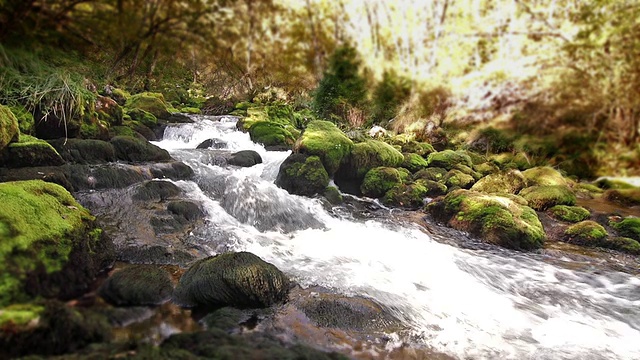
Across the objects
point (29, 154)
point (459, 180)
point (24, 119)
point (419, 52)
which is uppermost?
point (419, 52)

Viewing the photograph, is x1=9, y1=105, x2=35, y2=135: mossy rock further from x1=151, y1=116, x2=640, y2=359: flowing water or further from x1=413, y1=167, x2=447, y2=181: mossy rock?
x1=413, y1=167, x2=447, y2=181: mossy rock

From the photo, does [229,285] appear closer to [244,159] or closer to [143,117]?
[244,159]

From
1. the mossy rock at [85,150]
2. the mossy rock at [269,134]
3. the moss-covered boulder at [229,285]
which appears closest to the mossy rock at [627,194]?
the moss-covered boulder at [229,285]

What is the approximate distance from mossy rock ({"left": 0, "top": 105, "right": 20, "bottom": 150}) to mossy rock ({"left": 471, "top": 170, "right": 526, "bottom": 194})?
42.3 ft

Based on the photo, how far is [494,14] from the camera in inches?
64.3

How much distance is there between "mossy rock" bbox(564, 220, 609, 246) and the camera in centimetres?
873

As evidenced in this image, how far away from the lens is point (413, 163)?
14.3 meters

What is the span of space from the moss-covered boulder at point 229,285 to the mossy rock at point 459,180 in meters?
10.0

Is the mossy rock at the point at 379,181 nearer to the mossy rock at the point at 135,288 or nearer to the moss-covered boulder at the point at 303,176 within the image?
the moss-covered boulder at the point at 303,176

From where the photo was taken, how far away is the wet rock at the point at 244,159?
1290cm

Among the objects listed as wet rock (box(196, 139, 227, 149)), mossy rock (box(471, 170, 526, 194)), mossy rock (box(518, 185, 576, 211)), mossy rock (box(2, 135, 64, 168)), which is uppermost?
mossy rock (box(2, 135, 64, 168))

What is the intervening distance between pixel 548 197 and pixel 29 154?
555 inches

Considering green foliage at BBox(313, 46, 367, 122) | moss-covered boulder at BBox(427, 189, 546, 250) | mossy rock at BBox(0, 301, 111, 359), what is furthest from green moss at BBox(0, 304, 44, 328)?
moss-covered boulder at BBox(427, 189, 546, 250)

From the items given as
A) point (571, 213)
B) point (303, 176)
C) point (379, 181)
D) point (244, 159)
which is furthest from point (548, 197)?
point (244, 159)
